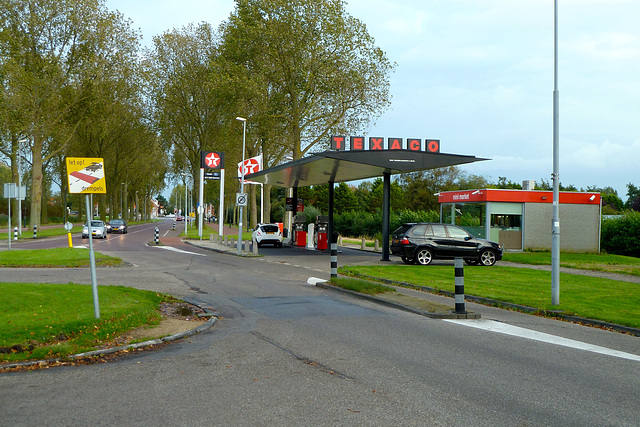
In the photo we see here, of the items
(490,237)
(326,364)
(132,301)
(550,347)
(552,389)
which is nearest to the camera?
(552,389)

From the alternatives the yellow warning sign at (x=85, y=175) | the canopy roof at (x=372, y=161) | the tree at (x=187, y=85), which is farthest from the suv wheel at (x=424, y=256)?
the tree at (x=187, y=85)

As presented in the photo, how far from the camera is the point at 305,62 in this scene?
37.7 m

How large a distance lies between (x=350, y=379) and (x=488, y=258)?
1783 centimetres

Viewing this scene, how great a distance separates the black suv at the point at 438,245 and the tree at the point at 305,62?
58.7 feet

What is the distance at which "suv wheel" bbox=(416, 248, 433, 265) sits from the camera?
22297mm

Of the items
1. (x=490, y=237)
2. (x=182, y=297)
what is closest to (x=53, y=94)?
(x=490, y=237)

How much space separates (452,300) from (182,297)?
6.11 metres

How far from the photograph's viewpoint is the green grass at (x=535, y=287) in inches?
450

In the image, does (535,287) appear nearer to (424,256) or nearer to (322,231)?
(424,256)

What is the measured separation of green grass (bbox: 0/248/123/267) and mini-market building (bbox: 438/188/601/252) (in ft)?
60.4

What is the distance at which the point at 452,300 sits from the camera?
518 inches

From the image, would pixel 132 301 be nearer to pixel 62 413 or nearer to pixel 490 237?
pixel 62 413

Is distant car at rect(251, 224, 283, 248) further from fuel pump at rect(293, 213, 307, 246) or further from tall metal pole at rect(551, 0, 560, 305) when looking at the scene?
tall metal pole at rect(551, 0, 560, 305)

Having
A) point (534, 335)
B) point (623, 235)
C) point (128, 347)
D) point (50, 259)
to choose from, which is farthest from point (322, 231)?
point (128, 347)
